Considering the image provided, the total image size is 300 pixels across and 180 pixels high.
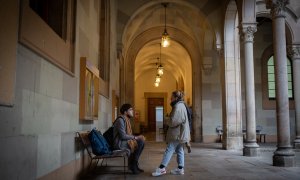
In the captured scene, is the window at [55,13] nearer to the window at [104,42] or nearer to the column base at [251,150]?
the window at [104,42]

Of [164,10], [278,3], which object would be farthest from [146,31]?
[278,3]

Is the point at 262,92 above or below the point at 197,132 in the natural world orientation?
above

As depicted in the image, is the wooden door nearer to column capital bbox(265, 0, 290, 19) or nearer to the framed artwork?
column capital bbox(265, 0, 290, 19)

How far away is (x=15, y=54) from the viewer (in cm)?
299

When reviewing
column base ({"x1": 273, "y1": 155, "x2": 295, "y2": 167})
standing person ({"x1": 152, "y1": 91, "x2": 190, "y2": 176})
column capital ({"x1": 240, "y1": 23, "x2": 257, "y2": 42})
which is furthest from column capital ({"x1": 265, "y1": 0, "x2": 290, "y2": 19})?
standing person ({"x1": 152, "y1": 91, "x2": 190, "y2": 176})

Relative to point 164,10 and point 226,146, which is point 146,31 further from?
point 226,146

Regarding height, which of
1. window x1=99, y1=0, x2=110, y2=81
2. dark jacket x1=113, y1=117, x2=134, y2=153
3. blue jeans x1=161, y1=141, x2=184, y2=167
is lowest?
blue jeans x1=161, y1=141, x2=184, y2=167

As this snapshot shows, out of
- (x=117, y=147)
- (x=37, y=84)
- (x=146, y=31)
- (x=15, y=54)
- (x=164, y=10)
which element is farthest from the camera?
(x=146, y=31)

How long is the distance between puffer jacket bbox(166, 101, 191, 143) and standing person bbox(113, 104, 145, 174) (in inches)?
27.6

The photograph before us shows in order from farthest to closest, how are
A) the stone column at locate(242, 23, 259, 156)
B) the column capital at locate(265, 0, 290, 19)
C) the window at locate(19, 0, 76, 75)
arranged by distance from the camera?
the stone column at locate(242, 23, 259, 156), the column capital at locate(265, 0, 290, 19), the window at locate(19, 0, 76, 75)

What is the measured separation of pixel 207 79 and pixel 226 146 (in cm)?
526

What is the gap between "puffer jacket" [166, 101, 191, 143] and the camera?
6152mm

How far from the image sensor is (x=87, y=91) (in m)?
6.18

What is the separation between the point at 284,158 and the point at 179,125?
292 cm
